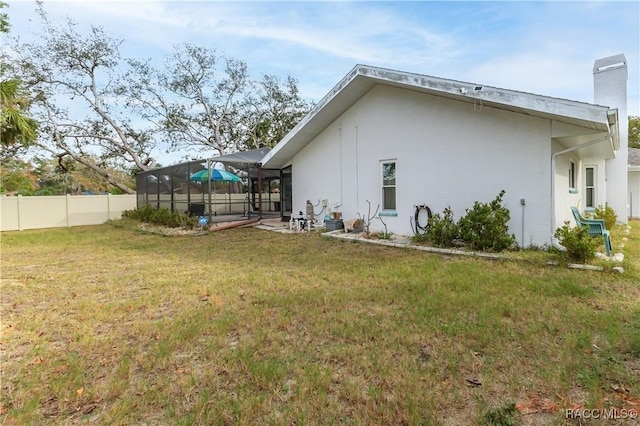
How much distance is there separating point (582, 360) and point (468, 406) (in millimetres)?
1266

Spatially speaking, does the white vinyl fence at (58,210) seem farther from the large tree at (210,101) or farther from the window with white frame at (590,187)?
the window with white frame at (590,187)

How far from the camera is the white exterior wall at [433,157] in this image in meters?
7.18

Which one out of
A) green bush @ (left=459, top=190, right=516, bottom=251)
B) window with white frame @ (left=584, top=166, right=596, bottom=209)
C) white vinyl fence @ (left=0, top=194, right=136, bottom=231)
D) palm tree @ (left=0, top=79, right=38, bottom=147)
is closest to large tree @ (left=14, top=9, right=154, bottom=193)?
white vinyl fence @ (left=0, top=194, right=136, bottom=231)

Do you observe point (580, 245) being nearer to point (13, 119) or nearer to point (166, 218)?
point (13, 119)

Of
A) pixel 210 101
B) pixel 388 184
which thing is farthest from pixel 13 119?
pixel 210 101

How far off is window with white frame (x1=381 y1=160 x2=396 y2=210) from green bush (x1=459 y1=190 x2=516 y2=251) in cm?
262

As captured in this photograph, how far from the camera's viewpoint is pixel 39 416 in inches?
87.7

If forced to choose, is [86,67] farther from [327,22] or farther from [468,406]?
[468,406]

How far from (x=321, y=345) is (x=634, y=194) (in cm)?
1857

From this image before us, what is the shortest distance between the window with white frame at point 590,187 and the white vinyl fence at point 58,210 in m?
21.3

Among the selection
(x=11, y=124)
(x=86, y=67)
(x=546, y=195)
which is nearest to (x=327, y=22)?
(x=546, y=195)

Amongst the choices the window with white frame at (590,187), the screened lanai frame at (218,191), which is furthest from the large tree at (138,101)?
the window with white frame at (590,187)

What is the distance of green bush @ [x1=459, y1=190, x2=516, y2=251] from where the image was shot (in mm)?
6961

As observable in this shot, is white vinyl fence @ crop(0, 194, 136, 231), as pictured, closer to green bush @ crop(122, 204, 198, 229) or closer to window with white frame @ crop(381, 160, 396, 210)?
green bush @ crop(122, 204, 198, 229)
